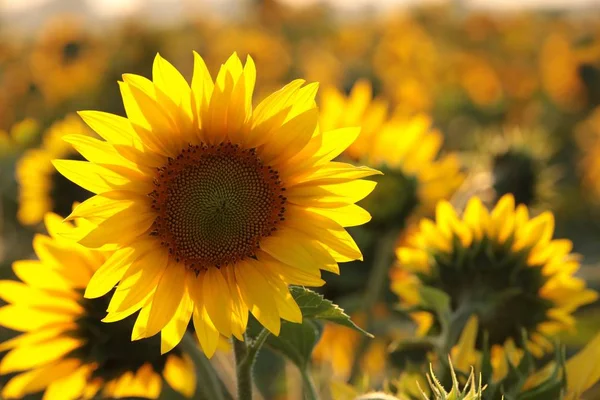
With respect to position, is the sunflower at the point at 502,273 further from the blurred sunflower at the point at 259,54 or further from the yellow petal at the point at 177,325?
the blurred sunflower at the point at 259,54

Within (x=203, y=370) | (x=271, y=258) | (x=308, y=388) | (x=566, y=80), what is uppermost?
(x=566, y=80)

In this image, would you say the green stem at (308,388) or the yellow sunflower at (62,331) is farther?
the yellow sunflower at (62,331)

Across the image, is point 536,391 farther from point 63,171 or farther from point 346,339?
point 346,339

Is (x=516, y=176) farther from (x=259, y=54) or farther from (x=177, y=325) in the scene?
(x=259, y=54)

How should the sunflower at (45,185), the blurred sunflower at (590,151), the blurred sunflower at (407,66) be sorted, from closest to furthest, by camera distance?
the sunflower at (45,185)
the blurred sunflower at (407,66)
the blurred sunflower at (590,151)

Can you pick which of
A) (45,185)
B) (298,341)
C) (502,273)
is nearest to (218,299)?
(298,341)

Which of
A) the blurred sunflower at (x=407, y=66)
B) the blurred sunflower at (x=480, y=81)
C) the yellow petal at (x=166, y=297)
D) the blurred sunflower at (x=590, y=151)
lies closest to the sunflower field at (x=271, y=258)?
the yellow petal at (x=166, y=297)

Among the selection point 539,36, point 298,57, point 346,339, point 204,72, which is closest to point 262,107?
point 204,72
